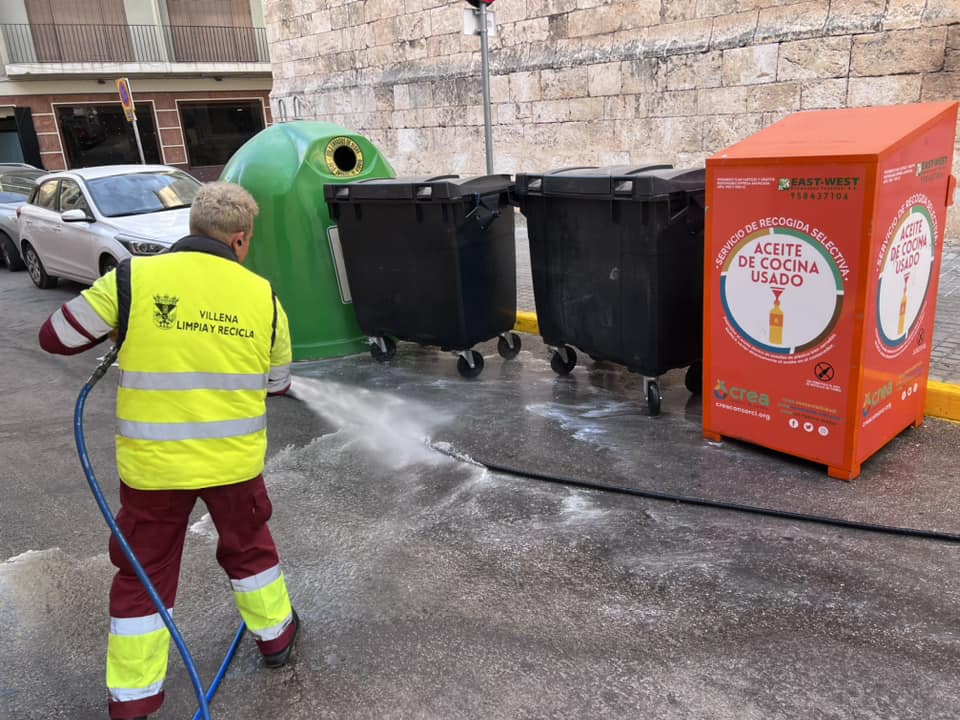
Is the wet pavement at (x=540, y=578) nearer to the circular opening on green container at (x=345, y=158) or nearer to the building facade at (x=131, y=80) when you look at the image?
the circular opening on green container at (x=345, y=158)

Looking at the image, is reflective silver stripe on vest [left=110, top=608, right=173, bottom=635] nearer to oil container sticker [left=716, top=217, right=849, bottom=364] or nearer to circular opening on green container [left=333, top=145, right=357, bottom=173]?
oil container sticker [left=716, top=217, right=849, bottom=364]

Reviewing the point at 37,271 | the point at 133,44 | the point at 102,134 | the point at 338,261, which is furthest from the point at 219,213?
the point at 133,44

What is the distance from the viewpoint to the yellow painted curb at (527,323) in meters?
6.70

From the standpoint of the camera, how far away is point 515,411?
4988 mm

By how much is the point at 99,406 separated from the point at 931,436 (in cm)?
539

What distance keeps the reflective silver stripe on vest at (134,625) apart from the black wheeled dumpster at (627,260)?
311cm

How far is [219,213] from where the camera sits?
2477 mm

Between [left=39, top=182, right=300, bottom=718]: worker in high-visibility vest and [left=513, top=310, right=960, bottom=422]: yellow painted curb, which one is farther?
[left=513, top=310, right=960, bottom=422]: yellow painted curb

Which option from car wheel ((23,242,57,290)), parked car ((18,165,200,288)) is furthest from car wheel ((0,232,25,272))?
parked car ((18,165,200,288))

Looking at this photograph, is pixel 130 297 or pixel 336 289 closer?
pixel 130 297

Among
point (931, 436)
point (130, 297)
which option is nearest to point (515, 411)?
point (931, 436)

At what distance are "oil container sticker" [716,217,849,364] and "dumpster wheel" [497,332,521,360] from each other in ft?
7.62

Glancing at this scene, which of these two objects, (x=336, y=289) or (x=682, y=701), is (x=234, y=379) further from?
(x=336, y=289)

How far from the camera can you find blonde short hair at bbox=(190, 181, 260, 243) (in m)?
2.48
